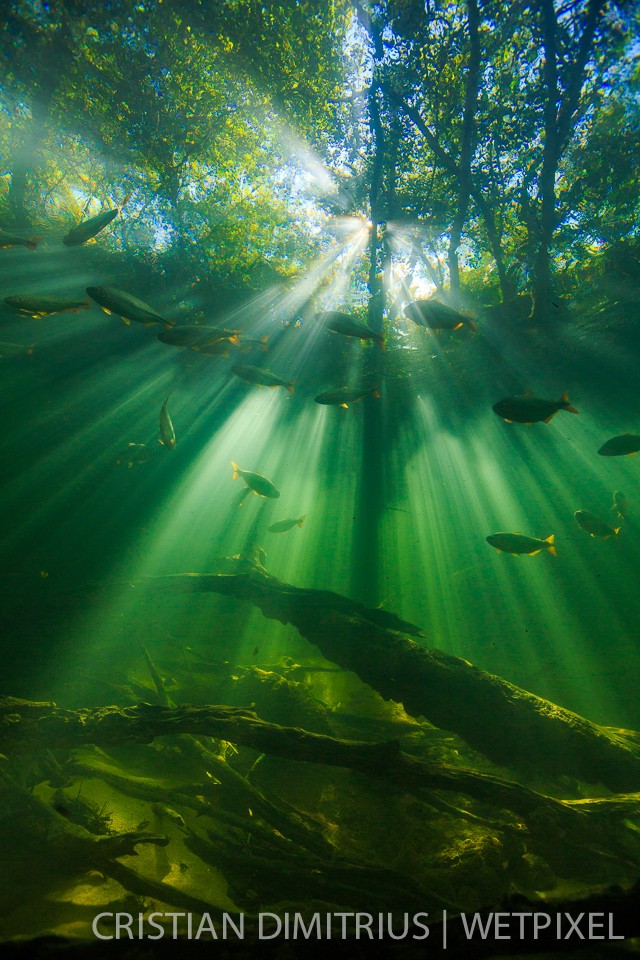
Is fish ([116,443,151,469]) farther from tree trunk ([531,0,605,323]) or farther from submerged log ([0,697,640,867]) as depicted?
tree trunk ([531,0,605,323])

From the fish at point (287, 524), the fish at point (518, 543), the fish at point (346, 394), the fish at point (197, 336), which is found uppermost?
the fish at point (197, 336)

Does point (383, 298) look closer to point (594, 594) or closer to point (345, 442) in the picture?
point (345, 442)

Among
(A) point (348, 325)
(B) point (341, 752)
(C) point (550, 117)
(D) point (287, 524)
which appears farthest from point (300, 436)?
(B) point (341, 752)

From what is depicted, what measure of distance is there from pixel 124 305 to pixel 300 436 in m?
11.5

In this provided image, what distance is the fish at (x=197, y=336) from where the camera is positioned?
443 centimetres

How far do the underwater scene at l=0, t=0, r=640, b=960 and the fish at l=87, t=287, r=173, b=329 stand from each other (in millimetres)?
35

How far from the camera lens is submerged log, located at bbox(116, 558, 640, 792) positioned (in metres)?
4.89

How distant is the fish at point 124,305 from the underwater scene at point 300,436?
0.03 m

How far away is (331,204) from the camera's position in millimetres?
14992

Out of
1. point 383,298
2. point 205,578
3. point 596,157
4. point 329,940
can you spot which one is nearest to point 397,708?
point 205,578

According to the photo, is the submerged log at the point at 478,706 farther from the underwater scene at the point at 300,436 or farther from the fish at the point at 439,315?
the fish at the point at 439,315

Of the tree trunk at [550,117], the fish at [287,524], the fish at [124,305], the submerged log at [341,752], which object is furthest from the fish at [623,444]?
the fish at [287,524]

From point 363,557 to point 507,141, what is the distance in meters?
13.6

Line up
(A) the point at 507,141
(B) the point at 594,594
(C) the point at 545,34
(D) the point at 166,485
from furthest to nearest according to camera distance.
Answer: (B) the point at 594,594 < (D) the point at 166,485 < (A) the point at 507,141 < (C) the point at 545,34
